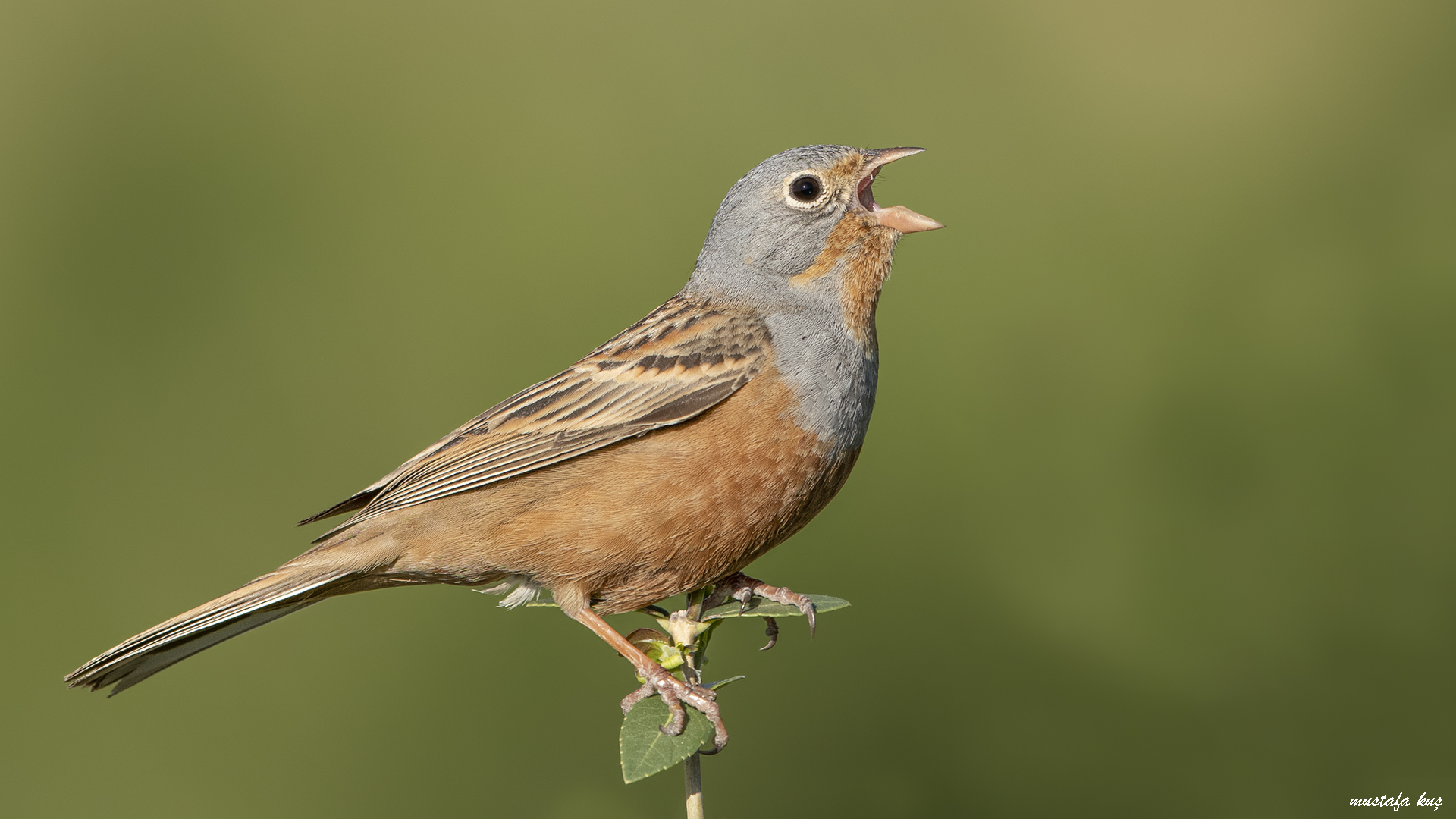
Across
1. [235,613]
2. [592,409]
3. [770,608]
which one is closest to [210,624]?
[235,613]

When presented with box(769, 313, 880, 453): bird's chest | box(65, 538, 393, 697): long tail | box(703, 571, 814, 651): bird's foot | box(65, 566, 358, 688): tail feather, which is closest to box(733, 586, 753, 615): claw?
box(703, 571, 814, 651): bird's foot

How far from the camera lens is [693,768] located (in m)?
3.02

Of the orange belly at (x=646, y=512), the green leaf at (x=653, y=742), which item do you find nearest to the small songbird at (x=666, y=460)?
the orange belly at (x=646, y=512)

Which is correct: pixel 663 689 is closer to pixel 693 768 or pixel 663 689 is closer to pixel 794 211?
pixel 693 768

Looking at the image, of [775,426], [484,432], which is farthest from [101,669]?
[775,426]

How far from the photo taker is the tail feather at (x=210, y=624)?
11.5 ft

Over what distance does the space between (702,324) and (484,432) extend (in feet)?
2.98

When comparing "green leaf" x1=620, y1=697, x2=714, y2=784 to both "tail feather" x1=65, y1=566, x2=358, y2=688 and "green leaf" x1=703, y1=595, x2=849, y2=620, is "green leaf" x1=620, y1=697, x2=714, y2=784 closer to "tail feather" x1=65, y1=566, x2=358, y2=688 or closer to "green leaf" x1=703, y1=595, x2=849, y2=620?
"green leaf" x1=703, y1=595, x2=849, y2=620

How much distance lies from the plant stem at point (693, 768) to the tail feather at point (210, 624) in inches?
50.3

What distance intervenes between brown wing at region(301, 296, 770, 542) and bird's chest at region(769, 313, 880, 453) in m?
0.09

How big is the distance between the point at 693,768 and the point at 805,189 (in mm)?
2283

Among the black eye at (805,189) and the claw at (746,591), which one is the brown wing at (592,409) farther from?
the claw at (746,591)

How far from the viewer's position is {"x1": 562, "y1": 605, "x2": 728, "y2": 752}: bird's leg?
3.45 metres

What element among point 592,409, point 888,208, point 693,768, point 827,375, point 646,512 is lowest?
point 693,768
